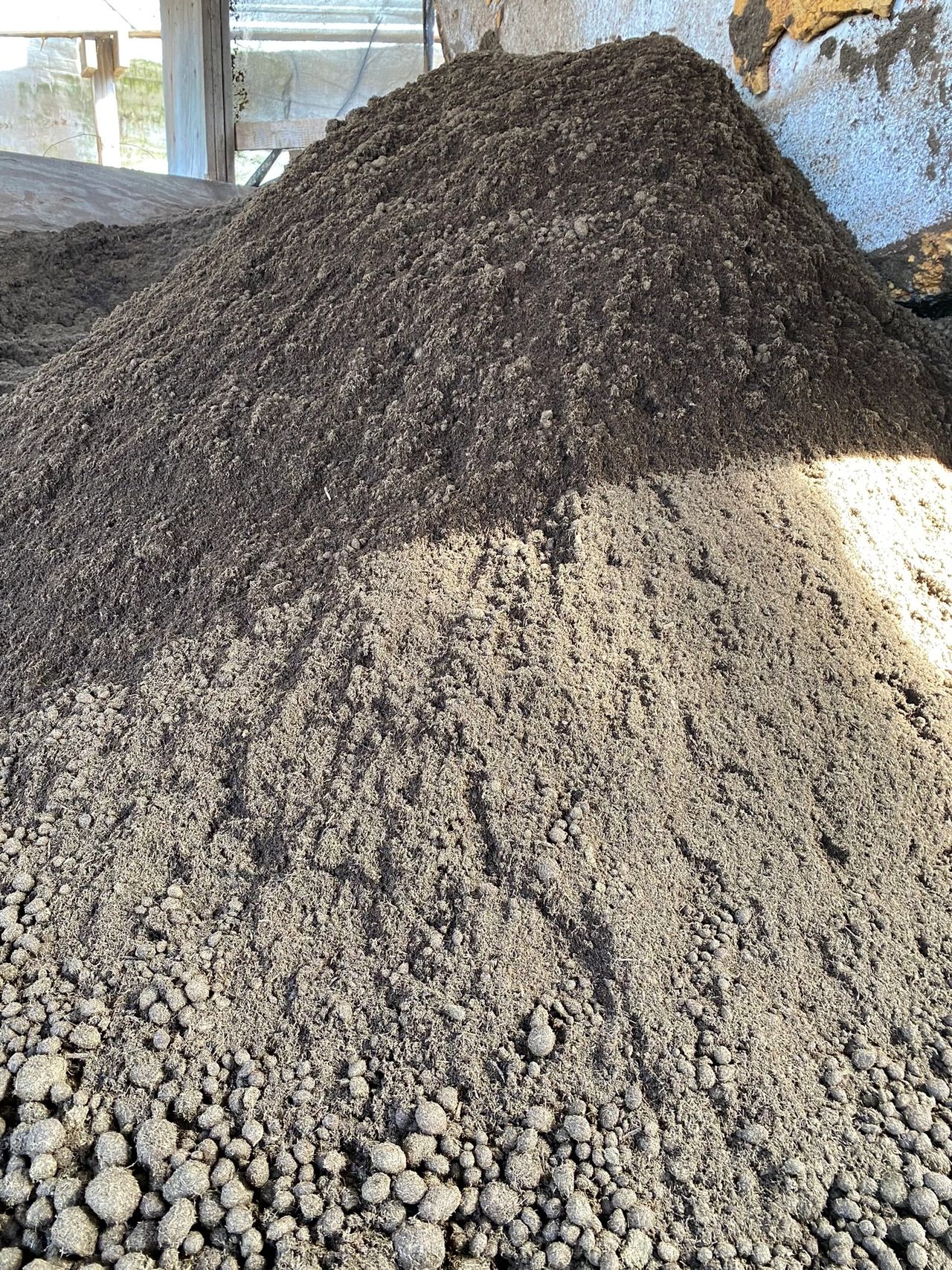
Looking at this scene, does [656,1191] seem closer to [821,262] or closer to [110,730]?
[110,730]

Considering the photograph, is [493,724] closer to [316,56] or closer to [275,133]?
[275,133]

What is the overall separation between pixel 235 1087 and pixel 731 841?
2.38 ft

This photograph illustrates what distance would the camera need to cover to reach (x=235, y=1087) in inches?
44.7

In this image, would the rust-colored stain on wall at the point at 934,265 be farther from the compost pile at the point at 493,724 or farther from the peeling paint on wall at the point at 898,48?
the peeling paint on wall at the point at 898,48

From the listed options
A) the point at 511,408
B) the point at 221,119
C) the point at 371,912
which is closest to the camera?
the point at 371,912

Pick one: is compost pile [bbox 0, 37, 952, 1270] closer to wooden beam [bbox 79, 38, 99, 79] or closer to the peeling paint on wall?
the peeling paint on wall

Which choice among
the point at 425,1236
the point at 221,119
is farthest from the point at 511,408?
the point at 221,119

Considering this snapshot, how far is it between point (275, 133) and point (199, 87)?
667 millimetres

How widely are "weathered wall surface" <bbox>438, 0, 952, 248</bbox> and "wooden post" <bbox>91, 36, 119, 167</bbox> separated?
9.54m

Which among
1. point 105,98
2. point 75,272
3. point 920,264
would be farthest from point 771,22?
point 105,98

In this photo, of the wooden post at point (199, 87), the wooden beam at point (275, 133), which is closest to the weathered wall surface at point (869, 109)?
the wooden post at point (199, 87)

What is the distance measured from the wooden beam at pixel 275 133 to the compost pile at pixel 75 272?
214 cm

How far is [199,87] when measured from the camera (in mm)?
5688

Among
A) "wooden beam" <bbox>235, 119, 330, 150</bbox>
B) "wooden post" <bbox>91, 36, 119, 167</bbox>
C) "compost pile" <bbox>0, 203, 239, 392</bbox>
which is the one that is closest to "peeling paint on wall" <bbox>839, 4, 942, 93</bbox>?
"compost pile" <bbox>0, 203, 239, 392</bbox>
